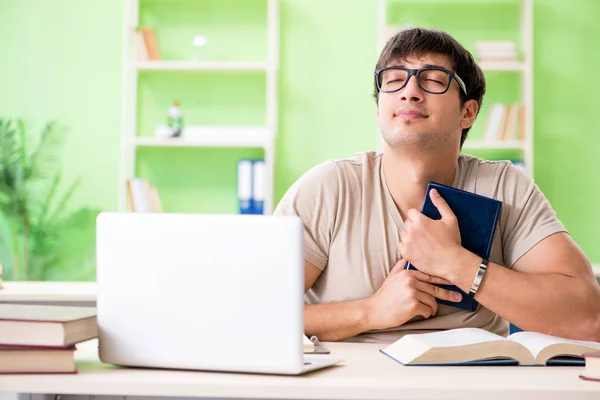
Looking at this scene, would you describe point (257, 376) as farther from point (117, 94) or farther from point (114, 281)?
point (117, 94)

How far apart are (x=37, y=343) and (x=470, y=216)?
98 cm

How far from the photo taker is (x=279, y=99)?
14.0 ft

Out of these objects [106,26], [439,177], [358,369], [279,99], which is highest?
[106,26]

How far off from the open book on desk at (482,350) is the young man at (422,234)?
0.31m

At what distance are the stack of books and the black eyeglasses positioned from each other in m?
1.04

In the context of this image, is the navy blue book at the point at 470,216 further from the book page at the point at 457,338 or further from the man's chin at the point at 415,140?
the book page at the point at 457,338

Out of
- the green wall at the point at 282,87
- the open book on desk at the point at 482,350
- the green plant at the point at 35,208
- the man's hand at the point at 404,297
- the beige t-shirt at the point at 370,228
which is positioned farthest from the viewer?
the green wall at the point at 282,87

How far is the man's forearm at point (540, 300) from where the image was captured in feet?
5.38

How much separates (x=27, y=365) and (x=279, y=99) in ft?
10.7

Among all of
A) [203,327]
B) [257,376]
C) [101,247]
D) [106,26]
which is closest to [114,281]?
[101,247]

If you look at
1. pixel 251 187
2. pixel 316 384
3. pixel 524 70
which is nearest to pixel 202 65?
pixel 251 187

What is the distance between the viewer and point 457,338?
4.25 feet

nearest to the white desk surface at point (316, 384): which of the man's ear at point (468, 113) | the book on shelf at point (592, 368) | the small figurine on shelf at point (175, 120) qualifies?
the book on shelf at point (592, 368)

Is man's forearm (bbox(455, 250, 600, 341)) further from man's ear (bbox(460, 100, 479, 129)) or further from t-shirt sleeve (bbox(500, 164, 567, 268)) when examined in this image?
man's ear (bbox(460, 100, 479, 129))
